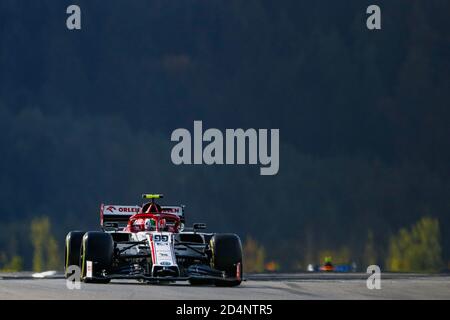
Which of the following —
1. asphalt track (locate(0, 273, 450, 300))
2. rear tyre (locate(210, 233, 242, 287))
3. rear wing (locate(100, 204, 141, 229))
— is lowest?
asphalt track (locate(0, 273, 450, 300))

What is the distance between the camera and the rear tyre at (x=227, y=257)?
1499 inches

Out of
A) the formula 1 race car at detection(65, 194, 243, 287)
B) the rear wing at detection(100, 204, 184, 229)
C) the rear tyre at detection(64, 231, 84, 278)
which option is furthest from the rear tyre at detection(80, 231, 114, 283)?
the rear wing at detection(100, 204, 184, 229)

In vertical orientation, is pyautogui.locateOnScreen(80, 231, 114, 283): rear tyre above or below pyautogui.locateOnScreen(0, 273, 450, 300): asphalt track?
above

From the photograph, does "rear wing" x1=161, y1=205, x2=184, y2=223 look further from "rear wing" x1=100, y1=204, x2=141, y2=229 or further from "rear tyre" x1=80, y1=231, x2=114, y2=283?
"rear tyre" x1=80, y1=231, x2=114, y2=283

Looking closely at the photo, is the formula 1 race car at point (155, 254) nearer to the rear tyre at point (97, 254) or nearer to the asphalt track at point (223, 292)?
the rear tyre at point (97, 254)

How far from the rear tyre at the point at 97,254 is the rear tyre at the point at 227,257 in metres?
3.13

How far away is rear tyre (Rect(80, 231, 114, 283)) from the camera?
123 ft

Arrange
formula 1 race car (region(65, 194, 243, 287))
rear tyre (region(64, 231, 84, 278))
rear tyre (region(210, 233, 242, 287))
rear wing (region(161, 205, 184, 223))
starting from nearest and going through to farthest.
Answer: formula 1 race car (region(65, 194, 243, 287)) < rear tyre (region(210, 233, 242, 287)) < rear tyre (region(64, 231, 84, 278)) < rear wing (region(161, 205, 184, 223))

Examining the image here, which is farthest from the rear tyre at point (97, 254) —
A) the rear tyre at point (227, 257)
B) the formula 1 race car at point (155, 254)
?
the rear tyre at point (227, 257)

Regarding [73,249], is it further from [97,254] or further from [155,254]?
[155,254]

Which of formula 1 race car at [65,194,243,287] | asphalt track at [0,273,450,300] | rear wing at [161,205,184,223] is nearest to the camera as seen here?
asphalt track at [0,273,450,300]

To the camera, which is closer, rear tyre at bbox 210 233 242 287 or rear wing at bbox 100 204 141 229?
rear tyre at bbox 210 233 242 287

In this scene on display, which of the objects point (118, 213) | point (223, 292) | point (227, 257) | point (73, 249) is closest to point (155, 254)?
point (227, 257)
